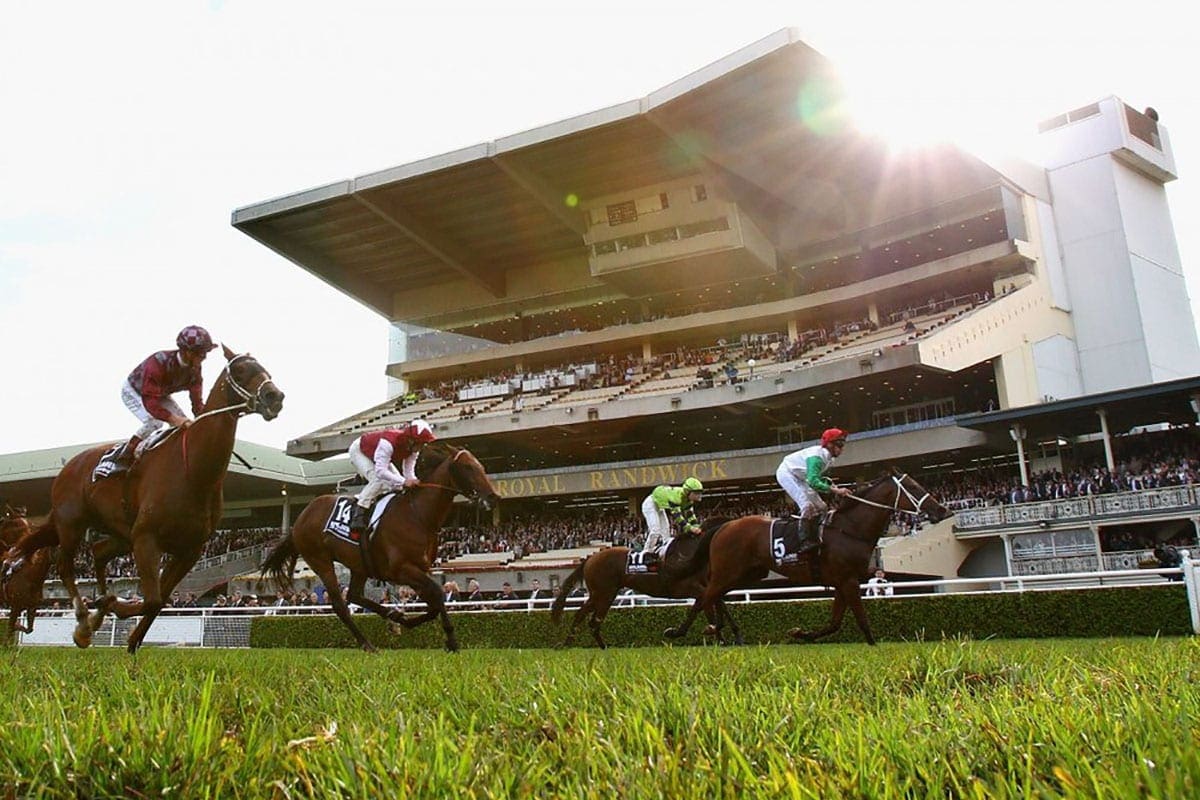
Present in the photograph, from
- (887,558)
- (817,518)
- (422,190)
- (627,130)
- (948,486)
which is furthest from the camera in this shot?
(422,190)

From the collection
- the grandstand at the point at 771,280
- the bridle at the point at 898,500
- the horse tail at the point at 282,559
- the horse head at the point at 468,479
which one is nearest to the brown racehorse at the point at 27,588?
the horse tail at the point at 282,559

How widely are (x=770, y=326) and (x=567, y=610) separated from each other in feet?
108

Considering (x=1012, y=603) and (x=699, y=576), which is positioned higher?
(x=699, y=576)

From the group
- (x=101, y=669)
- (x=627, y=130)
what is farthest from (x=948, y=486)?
(x=101, y=669)

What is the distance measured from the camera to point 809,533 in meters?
10.9

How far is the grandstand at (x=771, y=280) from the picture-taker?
1489 inches

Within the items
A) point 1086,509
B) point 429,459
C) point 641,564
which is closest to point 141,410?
point 429,459

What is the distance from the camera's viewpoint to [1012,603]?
13422 mm

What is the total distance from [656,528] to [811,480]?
3.39 metres

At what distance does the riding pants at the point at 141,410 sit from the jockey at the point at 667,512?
730 centimetres

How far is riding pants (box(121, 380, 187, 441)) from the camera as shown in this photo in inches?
318

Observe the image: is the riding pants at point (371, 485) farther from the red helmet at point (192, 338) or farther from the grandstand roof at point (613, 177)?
the grandstand roof at point (613, 177)

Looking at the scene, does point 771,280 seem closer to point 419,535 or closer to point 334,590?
point 334,590

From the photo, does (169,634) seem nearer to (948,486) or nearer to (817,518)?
(817,518)
